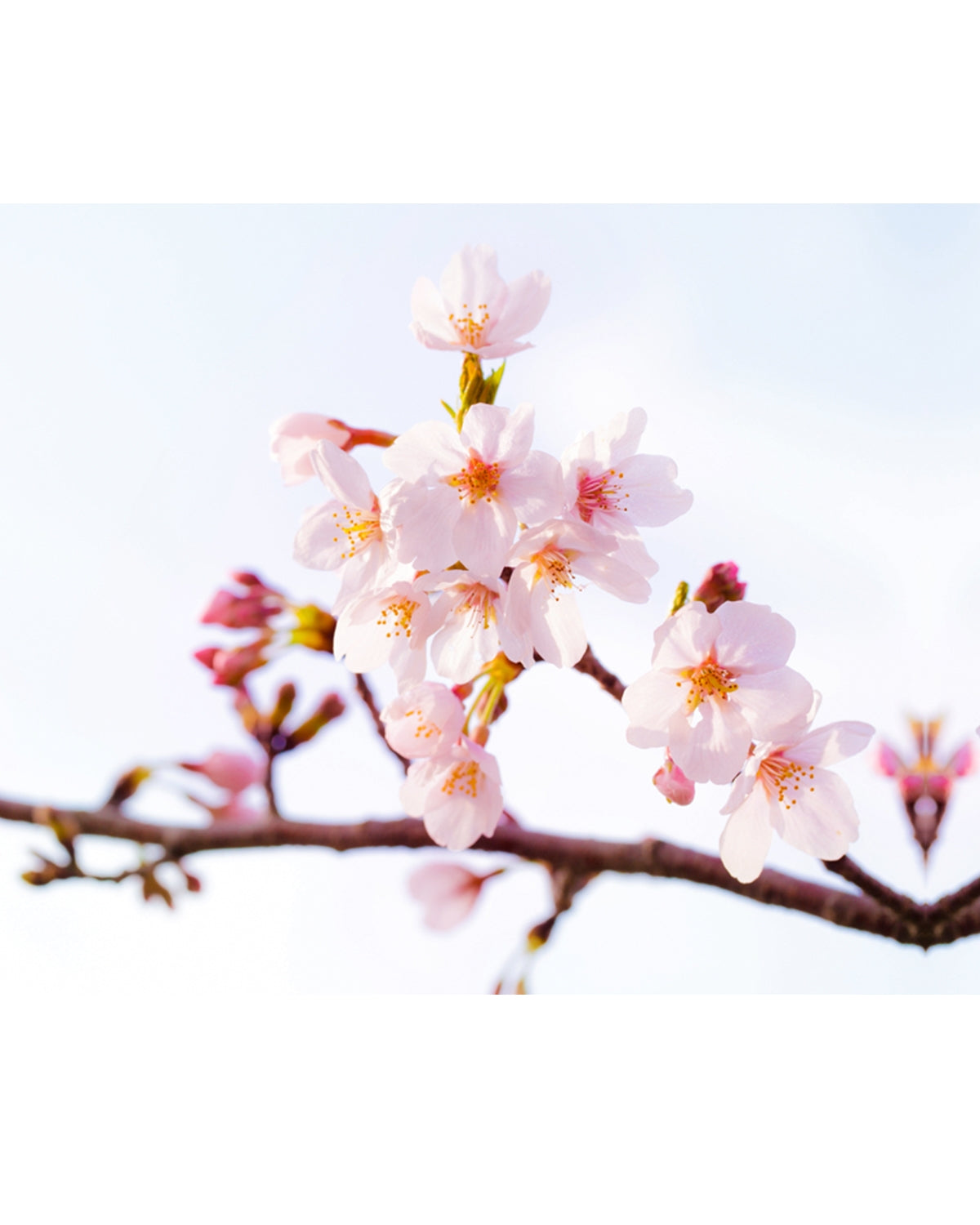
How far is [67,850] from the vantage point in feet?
3.89

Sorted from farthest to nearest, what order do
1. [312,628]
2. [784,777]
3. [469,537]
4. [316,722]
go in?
[316,722]
[312,628]
[784,777]
[469,537]

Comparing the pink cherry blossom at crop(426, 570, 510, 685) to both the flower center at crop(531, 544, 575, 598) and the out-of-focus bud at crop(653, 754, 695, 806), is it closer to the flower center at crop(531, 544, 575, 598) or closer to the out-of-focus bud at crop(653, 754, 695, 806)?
the flower center at crop(531, 544, 575, 598)

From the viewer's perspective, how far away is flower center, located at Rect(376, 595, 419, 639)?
75 cm

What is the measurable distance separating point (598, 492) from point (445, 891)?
2.18 feet

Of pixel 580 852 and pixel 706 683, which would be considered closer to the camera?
pixel 706 683

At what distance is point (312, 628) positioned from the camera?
3.47ft

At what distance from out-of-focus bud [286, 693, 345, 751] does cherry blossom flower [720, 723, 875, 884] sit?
1.86ft

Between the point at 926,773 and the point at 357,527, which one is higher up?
the point at 357,527

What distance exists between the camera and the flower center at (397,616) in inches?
29.6

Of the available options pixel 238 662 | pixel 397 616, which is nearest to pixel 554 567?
pixel 397 616

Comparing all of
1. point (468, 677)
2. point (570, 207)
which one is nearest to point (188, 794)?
point (468, 677)

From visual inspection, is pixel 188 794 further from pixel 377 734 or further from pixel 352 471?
pixel 352 471

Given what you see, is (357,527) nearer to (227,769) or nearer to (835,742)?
(835,742)

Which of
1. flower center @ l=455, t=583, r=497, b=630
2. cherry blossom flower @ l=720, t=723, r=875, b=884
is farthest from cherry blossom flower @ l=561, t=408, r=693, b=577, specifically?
cherry blossom flower @ l=720, t=723, r=875, b=884
